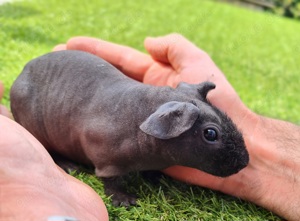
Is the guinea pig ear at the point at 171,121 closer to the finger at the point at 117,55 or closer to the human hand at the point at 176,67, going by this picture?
the human hand at the point at 176,67

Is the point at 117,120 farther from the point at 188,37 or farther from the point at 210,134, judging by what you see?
the point at 188,37

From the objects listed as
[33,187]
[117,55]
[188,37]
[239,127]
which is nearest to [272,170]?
[239,127]

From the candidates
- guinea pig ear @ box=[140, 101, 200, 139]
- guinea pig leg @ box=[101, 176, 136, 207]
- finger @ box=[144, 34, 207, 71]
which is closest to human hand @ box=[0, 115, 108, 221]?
guinea pig leg @ box=[101, 176, 136, 207]

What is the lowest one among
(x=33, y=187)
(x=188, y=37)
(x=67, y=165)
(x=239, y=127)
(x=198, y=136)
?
(x=188, y=37)

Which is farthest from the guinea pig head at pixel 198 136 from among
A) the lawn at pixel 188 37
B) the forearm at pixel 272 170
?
the forearm at pixel 272 170

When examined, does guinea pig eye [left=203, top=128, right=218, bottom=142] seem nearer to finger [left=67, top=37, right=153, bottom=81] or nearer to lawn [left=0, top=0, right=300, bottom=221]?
lawn [left=0, top=0, right=300, bottom=221]

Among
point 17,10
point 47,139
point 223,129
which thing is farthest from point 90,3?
point 223,129
